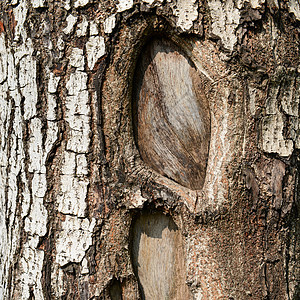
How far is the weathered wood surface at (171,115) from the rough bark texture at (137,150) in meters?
0.06

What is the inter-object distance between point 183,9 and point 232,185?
29.9 inches

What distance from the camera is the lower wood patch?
175 cm

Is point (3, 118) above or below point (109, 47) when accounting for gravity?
below

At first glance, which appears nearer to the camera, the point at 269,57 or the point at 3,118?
the point at 269,57

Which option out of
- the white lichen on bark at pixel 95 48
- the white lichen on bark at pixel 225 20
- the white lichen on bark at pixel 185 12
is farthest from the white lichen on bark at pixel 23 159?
the white lichen on bark at pixel 225 20

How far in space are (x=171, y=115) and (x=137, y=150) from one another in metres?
0.23

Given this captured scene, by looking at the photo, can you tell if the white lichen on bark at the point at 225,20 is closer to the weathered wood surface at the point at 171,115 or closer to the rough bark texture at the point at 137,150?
the rough bark texture at the point at 137,150

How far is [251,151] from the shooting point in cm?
160

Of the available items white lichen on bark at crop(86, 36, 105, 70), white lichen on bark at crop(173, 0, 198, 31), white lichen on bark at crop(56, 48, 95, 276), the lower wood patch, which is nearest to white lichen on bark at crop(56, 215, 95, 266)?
white lichen on bark at crop(56, 48, 95, 276)

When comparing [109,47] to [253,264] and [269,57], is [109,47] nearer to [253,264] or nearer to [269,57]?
[269,57]

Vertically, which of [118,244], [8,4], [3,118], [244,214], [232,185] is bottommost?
[118,244]

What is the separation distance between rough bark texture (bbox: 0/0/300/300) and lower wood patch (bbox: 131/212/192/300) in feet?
0.28

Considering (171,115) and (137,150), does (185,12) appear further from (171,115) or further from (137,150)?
(137,150)

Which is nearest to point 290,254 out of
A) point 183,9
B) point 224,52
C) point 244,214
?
point 244,214
